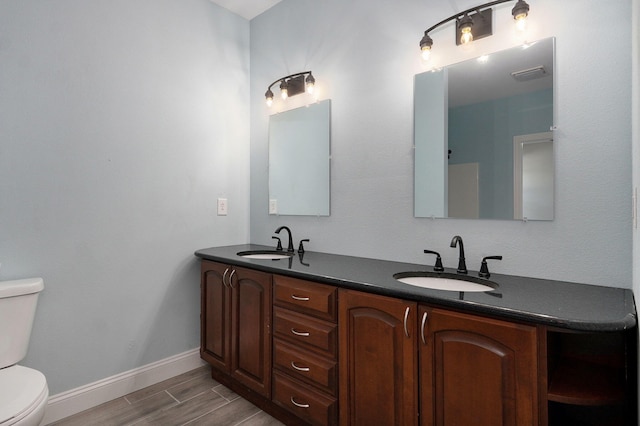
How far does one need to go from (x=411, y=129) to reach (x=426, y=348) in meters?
1.18

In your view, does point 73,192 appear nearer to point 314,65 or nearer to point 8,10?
point 8,10

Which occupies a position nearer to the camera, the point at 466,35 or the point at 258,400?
the point at 466,35

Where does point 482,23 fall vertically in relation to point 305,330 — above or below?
above

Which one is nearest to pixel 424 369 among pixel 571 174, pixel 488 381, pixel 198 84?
pixel 488 381

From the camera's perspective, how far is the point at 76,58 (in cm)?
190

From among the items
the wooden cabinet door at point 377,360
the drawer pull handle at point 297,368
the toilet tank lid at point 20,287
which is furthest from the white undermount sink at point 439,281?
the toilet tank lid at point 20,287

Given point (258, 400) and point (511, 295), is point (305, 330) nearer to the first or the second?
point (258, 400)

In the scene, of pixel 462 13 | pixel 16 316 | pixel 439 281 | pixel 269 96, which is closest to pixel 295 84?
pixel 269 96

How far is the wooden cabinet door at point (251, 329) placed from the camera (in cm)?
180

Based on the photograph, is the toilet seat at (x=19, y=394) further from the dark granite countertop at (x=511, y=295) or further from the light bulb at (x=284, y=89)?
the light bulb at (x=284, y=89)

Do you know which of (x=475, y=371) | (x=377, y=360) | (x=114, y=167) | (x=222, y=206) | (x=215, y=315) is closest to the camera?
(x=475, y=371)

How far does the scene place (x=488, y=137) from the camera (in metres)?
1.60

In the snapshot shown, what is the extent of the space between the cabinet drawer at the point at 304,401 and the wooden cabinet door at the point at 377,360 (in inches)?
2.7

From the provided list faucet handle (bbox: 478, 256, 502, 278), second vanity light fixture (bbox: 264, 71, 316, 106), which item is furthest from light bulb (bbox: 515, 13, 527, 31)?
second vanity light fixture (bbox: 264, 71, 316, 106)
